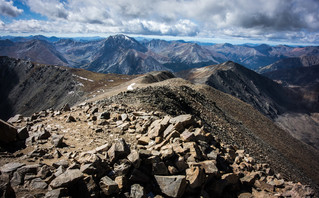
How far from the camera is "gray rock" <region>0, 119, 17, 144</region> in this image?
964 centimetres

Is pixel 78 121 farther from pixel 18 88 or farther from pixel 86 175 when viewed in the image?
pixel 18 88

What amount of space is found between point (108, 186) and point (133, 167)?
5.15 ft

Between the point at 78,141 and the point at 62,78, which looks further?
the point at 62,78

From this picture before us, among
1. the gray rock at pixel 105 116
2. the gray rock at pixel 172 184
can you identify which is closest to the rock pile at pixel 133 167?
the gray rock at pixel 172 184

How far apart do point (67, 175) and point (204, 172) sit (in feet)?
22.5

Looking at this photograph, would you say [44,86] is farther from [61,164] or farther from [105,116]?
[61,164]

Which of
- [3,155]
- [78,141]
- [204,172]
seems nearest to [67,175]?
[3,155]

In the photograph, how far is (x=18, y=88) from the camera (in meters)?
176

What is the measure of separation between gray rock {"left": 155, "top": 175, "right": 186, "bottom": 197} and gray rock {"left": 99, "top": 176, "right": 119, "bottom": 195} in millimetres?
2155

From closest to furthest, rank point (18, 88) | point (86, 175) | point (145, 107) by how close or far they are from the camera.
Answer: point (86, 175)
point (145, 107)
point (18, 88)

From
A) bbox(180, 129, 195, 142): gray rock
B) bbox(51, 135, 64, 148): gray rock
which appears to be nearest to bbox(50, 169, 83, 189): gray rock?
bbox(51, 135, 64, 148): gray rock

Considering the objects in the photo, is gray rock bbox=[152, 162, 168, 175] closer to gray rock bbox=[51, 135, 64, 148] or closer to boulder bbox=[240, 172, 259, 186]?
boulder bbox=[240, 172, 259, 186]

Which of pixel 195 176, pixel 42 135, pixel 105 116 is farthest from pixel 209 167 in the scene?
pixel 42 135

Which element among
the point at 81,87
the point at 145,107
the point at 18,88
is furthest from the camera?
the point at 18,88
